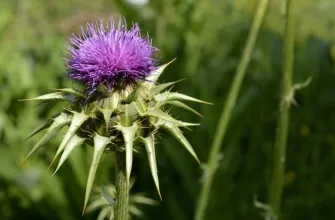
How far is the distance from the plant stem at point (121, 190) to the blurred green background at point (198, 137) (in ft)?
4.28

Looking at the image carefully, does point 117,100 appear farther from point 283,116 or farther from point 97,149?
point 283,116

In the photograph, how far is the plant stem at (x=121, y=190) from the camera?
1213mm

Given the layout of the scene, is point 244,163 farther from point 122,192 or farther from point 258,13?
point 122,192

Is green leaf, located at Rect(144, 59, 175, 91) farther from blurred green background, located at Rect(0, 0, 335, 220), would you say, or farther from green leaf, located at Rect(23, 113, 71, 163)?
blurred green background, located at Rect(0, 0, 335, 220)

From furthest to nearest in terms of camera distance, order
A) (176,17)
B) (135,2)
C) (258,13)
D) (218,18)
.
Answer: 1. (218,18)
2. (176,17)
3. (135,2)
4. (258,13)

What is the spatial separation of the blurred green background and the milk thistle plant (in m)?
1.30

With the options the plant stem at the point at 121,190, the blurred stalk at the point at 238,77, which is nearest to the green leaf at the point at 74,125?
the plant stem at the point at 121,190

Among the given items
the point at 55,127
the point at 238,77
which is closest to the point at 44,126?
the point at 55,127

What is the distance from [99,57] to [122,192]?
29 cm

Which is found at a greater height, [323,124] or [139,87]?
[139,87]

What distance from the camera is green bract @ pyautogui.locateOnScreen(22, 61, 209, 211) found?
1210 millimetres

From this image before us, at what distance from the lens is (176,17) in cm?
342

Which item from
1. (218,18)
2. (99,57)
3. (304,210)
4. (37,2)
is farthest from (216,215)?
(37,2)

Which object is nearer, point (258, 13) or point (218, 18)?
point (258, 13)
